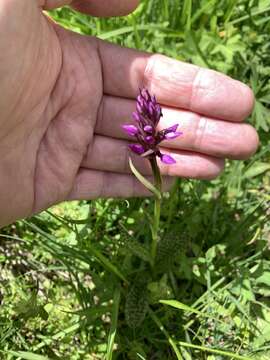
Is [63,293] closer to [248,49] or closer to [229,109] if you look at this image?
[229,109]

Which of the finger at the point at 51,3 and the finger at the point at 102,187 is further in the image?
the finger at the point at 102,187

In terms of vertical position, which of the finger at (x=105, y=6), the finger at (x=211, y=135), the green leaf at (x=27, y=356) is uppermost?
the finger at (x=105, y=6)

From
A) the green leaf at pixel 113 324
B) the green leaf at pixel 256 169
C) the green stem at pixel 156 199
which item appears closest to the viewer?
the green stem at pixel 156 199

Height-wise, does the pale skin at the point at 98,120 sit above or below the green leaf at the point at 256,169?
above

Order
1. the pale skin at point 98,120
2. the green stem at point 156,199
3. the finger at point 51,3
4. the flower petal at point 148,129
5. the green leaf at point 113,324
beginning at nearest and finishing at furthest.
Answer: the flower petal at point 148,129, the green stem at point 156,199, the green leaf at point 113,324, the finger at point 51,3, the pale skin at point 98,120

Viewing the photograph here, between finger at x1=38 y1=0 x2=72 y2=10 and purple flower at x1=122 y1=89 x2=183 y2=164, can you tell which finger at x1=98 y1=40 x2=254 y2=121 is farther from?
purple flower at x1=122 y1=89 x2=183 y2=164

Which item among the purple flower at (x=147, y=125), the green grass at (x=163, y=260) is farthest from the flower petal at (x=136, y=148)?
the green grass at (x=163, y=260)

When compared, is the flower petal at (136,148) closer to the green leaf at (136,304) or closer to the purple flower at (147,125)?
the purple flower at (147,125)
